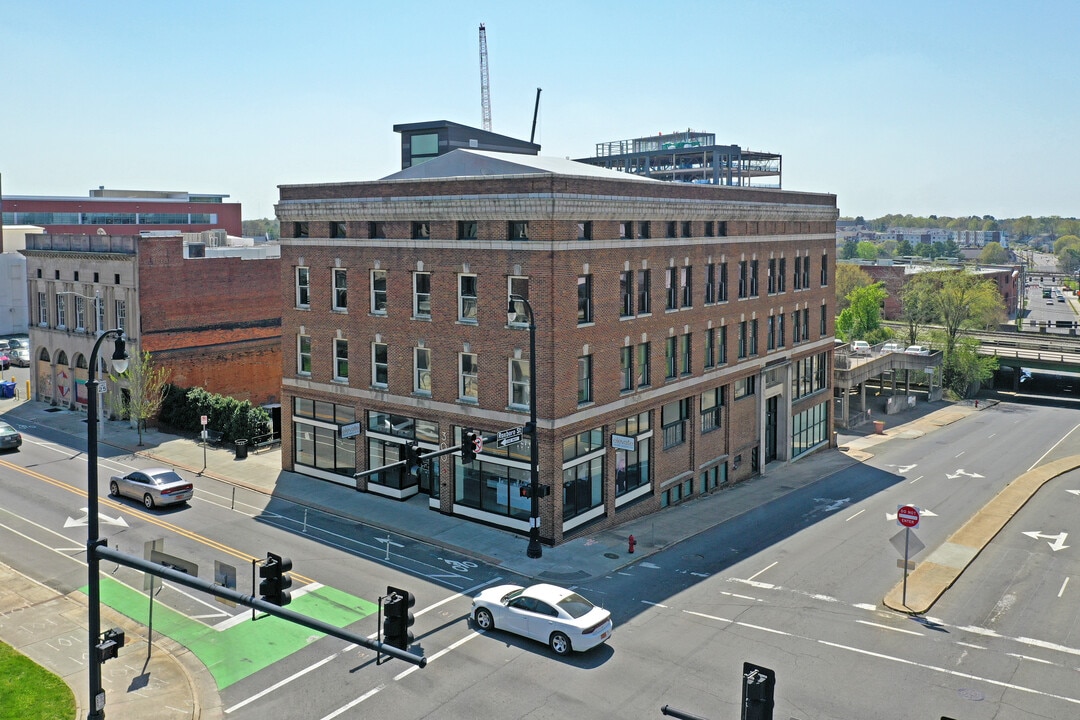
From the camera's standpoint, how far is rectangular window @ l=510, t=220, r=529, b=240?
3384cm

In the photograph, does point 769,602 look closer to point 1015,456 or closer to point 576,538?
point 576,538

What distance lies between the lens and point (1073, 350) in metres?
93.9

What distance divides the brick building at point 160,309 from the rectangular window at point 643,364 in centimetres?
3079

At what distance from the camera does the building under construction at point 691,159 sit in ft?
409

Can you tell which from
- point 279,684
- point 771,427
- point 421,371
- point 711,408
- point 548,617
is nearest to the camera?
point 279,684

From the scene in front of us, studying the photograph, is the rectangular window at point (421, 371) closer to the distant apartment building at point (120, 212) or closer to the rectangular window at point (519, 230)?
the rectangular window at point (519, 230)

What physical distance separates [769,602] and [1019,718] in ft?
27.7

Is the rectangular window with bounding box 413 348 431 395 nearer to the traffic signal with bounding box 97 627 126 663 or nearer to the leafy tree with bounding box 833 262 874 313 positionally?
the traffic signal with bounding box 97 627 126 663

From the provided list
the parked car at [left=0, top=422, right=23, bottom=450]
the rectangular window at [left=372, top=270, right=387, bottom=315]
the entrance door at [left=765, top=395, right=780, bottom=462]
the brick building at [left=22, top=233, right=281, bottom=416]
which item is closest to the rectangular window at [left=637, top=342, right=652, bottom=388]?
the rectangular window at [left=372, top=270, right=387, bottom=315]

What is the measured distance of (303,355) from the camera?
42.2 m

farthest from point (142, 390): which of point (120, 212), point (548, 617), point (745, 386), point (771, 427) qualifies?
point (120, 212)

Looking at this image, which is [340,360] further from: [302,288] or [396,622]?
[396,622]

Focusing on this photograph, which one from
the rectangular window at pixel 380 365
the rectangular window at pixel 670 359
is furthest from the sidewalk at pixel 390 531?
the rectangular window at pixel 670 359

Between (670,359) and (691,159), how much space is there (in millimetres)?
91753
